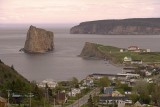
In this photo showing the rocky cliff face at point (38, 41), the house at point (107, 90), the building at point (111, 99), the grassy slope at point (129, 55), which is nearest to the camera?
the building at point (111, 99)

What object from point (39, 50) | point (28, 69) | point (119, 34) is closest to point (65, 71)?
point (28, 69)

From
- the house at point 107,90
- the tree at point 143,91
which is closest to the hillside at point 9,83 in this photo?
the house at point 107,90

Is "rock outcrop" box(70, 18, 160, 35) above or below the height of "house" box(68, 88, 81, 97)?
above

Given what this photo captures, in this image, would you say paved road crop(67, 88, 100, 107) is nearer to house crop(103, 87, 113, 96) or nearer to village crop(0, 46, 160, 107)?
village crop(0, 46, 160, 107)

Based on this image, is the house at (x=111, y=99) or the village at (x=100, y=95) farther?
the house at (x=111, y=99)

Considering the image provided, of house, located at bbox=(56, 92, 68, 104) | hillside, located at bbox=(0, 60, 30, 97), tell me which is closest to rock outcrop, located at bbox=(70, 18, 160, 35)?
hillside, located at bbox=(0, 60, 30, 97)

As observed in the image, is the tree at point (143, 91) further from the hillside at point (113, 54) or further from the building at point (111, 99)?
the hillside at point (113, 54)

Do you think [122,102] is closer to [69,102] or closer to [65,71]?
[69,102]

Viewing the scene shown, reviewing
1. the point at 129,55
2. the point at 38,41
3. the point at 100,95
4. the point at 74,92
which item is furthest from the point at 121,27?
the point at 100,95

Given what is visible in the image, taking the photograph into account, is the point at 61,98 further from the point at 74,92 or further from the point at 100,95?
the point at 74,92
